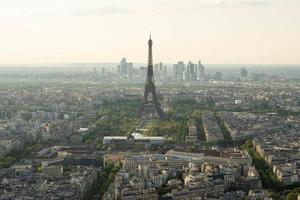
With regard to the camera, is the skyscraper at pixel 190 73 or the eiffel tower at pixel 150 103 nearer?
the eiffel tower at pixel 150 103

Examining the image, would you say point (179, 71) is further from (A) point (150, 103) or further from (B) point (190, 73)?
(A) point (150, 103)

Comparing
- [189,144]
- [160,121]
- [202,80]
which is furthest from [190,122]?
[202,80]

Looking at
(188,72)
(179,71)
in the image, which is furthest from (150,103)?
(179,71)

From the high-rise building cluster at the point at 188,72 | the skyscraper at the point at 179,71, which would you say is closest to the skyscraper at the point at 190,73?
the high-rise building cluster at the point at 188,72

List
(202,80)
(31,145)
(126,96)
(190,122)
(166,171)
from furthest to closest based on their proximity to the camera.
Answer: (202,80), (126,96), (190,122), (31,145), (166,171)

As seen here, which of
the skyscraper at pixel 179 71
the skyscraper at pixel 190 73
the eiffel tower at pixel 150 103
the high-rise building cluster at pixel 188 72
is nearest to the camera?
the eiffel tower at pixel 150 103

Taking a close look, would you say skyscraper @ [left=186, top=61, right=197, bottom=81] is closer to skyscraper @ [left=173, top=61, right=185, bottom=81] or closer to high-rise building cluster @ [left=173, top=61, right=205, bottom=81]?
high-rise building cluster @ [left=173, top=61, right=205, bottom=81]

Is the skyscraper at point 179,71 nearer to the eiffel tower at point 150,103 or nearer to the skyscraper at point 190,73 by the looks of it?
the skyscraper at point 190,73

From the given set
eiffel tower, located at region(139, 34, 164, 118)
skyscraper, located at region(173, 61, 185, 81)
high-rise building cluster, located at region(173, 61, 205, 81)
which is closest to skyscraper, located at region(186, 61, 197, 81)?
high-rise building cluster, located at region(173, 61, 205, 81)

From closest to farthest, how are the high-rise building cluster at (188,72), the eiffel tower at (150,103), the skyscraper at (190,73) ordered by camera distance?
the eiffel tower at (150,103) < the skyscraper at (190,73) < the high-rise building cluster at (188,72)

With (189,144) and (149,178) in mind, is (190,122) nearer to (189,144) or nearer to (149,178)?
(189,144)

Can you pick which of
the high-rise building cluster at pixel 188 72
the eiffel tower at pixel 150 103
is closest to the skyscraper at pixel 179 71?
the high-rise building cluster at pixel 188 72
